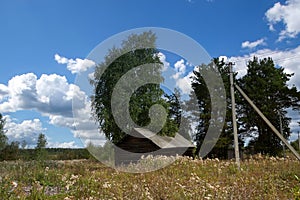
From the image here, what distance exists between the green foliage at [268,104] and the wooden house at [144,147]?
13.5m

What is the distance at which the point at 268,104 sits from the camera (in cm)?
3541

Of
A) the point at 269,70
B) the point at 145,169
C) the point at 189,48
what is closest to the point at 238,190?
the point at 145,169

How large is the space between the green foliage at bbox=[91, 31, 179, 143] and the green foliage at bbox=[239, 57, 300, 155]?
479 inches

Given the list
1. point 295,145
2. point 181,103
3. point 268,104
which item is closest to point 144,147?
point 181,103

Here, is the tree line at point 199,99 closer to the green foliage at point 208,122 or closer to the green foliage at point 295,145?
the green foliage at point 208,122

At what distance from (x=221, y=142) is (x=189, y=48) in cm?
2038

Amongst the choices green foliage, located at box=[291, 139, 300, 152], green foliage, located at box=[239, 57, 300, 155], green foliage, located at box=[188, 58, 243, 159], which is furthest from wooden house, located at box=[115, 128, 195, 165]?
green foliage, located at box=[291, 139, 300, 152]

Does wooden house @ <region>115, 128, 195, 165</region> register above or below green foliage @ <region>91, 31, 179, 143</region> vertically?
below

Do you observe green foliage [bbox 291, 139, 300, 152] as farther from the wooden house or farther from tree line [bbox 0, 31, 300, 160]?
the wooden house

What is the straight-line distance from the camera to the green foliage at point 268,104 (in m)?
34.6

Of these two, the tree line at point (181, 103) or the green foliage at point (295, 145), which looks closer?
the tree line at point (181, 103)

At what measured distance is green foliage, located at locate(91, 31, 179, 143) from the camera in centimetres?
2912

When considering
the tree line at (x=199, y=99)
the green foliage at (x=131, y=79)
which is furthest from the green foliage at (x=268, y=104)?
the green foliage at (x=131, y=79)

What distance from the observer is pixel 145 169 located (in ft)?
46.9
